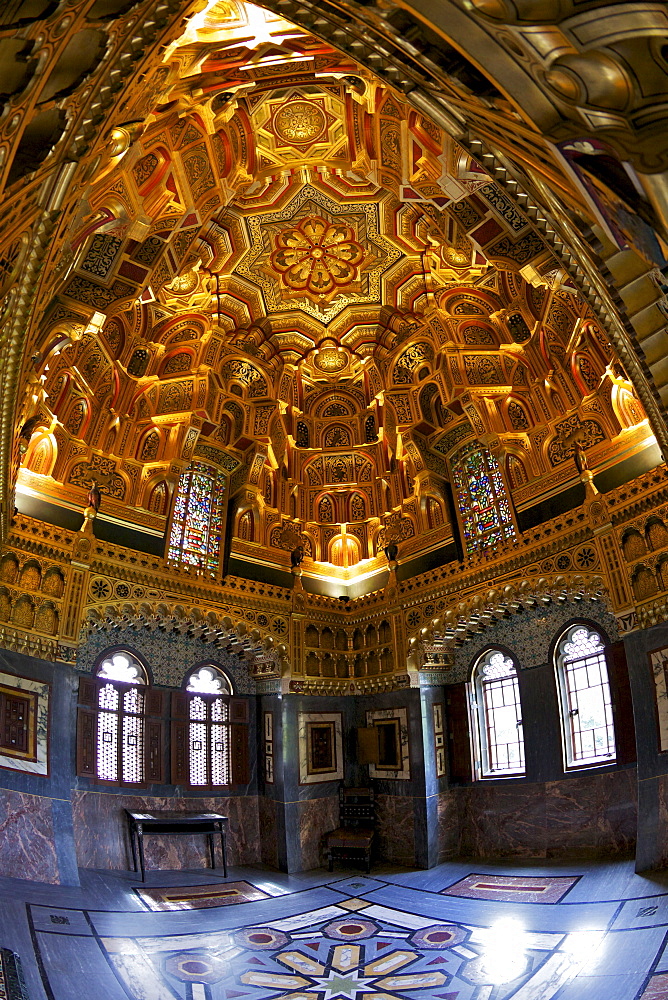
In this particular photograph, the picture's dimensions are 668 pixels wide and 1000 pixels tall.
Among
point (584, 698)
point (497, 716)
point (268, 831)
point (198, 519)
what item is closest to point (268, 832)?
point (268, 831)

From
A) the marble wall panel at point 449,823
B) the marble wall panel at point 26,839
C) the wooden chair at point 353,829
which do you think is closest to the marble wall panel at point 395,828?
the wooden chair at point 353,829

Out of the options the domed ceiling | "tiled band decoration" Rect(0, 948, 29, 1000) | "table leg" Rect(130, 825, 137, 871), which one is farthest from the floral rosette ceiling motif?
"tiled band decoration" Rect(0, 948, 29, 1000)

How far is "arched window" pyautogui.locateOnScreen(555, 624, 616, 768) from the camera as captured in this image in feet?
42.1

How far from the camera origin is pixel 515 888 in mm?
11297

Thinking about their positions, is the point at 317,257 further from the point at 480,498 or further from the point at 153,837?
the point at 153,837

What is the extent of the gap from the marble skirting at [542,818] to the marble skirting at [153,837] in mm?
4008

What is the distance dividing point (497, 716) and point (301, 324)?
9407mm

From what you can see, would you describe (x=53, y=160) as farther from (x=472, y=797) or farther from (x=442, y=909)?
(x=472, y=797)

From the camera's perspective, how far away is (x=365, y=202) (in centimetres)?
1330

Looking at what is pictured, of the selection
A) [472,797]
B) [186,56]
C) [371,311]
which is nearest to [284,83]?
[186,56]

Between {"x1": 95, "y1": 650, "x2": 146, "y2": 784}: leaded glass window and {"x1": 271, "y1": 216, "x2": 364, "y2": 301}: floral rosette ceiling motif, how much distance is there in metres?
8.42

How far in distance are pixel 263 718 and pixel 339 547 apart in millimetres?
4590

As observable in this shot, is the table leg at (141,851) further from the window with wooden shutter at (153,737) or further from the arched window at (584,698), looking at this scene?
the arched window at (584,698)

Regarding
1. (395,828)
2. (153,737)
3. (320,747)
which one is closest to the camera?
(153,737)
